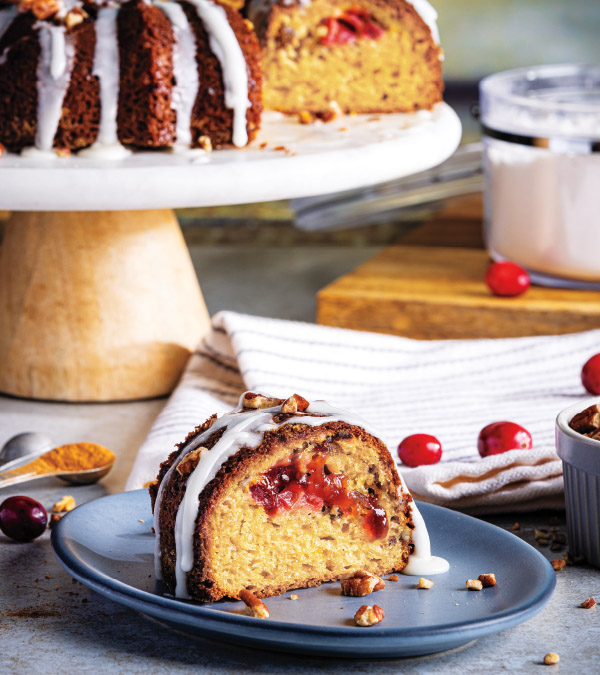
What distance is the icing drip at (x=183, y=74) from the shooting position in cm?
130

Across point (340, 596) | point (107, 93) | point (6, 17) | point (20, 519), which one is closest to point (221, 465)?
point (340, 596)

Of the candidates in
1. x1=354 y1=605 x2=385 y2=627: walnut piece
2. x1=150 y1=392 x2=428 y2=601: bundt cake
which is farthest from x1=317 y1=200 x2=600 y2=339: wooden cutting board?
x1=354 y1=605 x2=385 y2=627: walnut piece

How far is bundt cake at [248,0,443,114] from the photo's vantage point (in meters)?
1.58

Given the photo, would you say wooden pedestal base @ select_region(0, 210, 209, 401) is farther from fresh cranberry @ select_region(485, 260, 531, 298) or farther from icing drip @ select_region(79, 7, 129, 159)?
fresh cranberry @ select_region(485, 260, 531, 298)

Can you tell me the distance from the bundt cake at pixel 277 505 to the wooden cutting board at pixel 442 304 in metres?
0.83

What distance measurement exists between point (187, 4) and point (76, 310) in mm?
414

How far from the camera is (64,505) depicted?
1.13 meters

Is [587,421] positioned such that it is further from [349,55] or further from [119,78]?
[349,55]

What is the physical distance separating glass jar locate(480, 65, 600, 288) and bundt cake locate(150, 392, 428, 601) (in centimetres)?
89

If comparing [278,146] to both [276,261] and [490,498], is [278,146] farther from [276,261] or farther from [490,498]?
[276,261]

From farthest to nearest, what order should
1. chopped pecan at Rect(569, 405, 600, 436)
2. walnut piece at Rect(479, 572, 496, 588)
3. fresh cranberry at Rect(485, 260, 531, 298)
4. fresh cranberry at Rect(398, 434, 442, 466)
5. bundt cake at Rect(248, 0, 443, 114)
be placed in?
fresh cranberry at Rect(485, 260, 531, 298) → bundt cake at Rect(248, 0, 443, 114) → fresh cranberry at Rect(398, 434, 442, 466) → chopped pecan at Rect(569, 405, 600, 436) → walnut piece at Rect(479, 572, 496, 588)

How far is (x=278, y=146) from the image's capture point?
132 cm

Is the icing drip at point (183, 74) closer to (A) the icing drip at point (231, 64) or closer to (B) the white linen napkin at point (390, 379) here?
(A) the icing drip at point (231, 64)

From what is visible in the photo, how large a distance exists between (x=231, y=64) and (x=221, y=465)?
633mm
